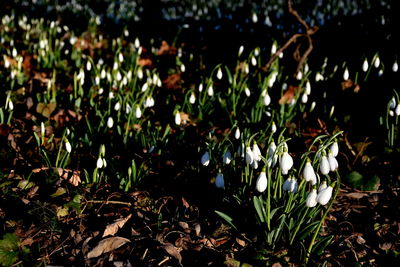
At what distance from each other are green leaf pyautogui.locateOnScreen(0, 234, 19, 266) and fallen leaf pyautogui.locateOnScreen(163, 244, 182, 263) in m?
0.69

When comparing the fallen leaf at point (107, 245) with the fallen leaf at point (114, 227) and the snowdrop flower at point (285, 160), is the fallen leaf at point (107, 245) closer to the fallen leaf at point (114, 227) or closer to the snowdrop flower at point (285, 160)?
the fallen leaf at point (114, 227)

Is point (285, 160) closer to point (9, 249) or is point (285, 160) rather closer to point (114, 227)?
point (114, 227)

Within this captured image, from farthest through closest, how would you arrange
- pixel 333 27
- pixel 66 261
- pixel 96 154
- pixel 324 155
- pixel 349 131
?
pixel 333 27, pixel 349 131, pixel 96 154, pixel 66 261, pixel 324 155

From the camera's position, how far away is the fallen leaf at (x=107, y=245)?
1775 mm

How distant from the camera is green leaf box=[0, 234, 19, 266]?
1644mm

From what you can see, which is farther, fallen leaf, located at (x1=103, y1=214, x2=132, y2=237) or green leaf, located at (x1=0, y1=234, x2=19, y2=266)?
fallen leaf, located at (x1=103, y1=214, x2=132, y2=237)

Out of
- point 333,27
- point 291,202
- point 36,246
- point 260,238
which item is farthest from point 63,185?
point 333,27

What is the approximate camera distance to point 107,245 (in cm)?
182

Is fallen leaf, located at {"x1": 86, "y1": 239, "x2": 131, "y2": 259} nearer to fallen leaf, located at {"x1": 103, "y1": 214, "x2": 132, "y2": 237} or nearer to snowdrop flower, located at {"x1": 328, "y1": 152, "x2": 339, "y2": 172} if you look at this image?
fallen leaf, located at {"x1": 103, "y1": 214, "x2": 132, "y2": 237}

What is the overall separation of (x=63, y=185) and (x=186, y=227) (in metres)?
0.76

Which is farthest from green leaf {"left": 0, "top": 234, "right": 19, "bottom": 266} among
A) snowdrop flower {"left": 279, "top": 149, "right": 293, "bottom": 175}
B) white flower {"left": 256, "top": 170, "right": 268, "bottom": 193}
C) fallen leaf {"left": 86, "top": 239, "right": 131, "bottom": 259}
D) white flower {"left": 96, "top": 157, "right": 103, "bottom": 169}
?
snowdrop flower {"left": 279, "top": 149, "right": 293, "bottom": 175}

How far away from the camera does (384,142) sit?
2658 millimetres

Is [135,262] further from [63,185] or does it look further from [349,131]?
[349,131]

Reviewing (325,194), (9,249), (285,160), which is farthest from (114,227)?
(325,194)
